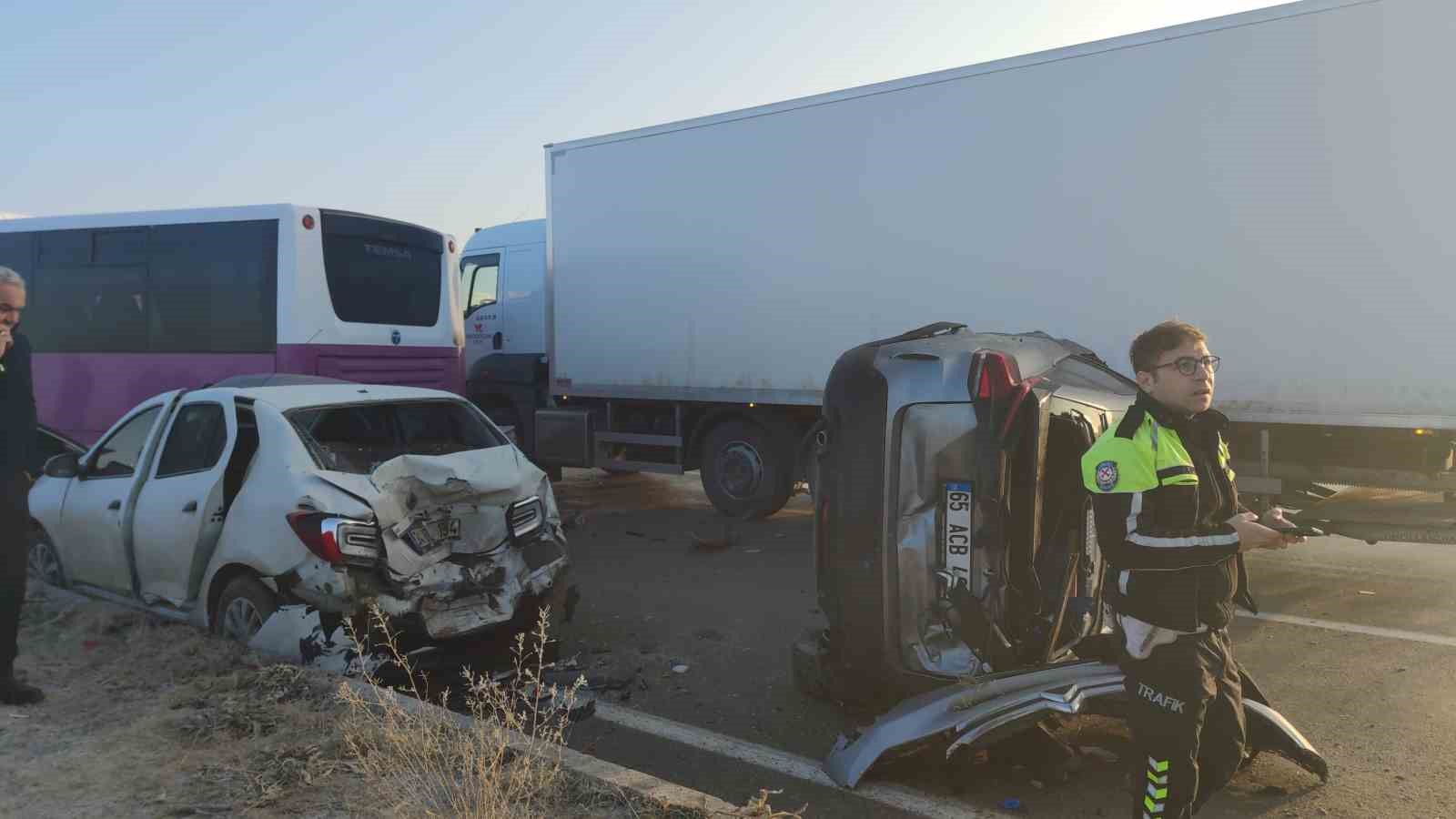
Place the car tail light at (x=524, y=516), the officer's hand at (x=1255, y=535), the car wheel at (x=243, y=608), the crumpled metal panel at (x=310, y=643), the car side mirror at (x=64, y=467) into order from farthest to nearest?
the car side mirror at (x=64, y=467)
the car tail light at (x=524, y=516)
the car wheel at (x=243, y=608)
the crumpled metal panel at (x=310, y=643)
the officer's hand at (x=1255, y=535)

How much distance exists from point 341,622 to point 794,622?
2662 mm

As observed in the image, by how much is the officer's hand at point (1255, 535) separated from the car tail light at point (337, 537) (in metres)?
3.44

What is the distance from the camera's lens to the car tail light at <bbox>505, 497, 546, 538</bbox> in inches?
198

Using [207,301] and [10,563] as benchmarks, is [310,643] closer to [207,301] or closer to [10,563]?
[10,563]

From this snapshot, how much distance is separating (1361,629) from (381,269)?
873 cm

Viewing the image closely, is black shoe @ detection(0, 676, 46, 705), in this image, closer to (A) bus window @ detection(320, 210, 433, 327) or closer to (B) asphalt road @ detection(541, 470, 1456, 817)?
(B) asphalt road @ detection(541, 470, 1456, 817)

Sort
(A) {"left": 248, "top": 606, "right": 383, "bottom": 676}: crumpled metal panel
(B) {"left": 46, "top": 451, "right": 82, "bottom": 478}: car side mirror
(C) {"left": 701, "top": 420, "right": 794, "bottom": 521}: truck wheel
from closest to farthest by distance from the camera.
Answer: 1. (A) {"left": 248, "top": 606, "right": 383, "bottom": 676}: crumpled metal panel
2. (B) {"left": 46, "top": 451, "right": 82, "bottom": 478}: car side mirror
3. (C) {"left": 701, "top": 420, "right": 794, "bottom": 521}: truck wheel

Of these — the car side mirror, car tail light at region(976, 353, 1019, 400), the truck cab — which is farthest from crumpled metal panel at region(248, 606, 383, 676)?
the truck cab

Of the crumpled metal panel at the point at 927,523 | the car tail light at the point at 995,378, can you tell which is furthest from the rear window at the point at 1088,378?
the crumpled metal panel at the point at 927,523

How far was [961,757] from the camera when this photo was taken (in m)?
3.61

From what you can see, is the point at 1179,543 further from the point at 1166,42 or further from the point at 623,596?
the point at 1166,42

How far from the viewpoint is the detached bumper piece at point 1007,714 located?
3.43 metres

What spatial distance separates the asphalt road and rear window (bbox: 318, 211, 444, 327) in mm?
3318

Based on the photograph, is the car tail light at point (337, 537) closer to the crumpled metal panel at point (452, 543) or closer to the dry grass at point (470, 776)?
the crumpled metal panel at point (452, 543)
